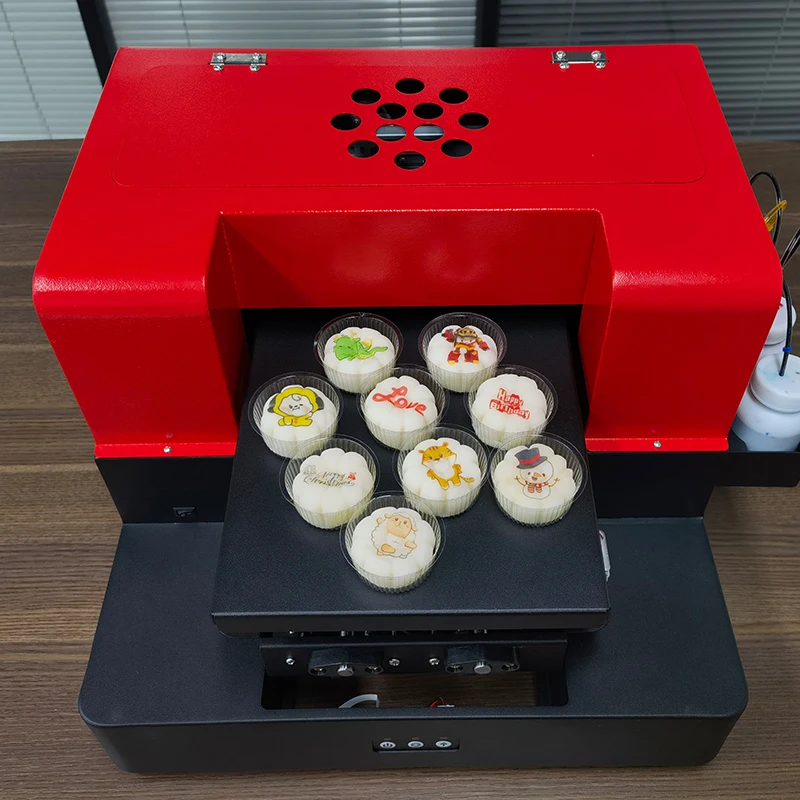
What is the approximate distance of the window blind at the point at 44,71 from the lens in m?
2.22

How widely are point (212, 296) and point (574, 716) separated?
0.55 m

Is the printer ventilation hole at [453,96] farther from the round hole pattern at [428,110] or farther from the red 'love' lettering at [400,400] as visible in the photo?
the red 'love' lettering at [400,400]

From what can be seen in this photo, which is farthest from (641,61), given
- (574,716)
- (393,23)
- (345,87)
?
(393,23)

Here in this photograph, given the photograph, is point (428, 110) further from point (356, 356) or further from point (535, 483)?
point (535, 483)

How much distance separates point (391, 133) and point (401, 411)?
33 cm

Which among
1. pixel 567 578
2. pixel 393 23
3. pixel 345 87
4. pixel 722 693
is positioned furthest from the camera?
pixel 393 23

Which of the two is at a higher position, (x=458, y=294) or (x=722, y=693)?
(x=458, y=294)

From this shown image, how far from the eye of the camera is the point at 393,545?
829mm

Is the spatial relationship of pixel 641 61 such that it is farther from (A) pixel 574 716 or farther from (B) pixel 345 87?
(A) pixel 574 716

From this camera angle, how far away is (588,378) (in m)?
0.98

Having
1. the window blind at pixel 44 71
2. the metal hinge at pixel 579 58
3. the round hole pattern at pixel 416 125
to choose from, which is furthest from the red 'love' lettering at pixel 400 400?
the window blind at pixel 44 71

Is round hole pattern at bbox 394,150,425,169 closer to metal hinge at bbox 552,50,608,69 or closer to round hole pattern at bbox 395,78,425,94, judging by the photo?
round hole pattern at bbox 395,78,425,94

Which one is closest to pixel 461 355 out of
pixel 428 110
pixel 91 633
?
pixel 428 110

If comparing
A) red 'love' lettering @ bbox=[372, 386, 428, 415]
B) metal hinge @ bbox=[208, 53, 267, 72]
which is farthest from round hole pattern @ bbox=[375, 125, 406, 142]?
red 'love' lettering @ bbox=[372, 386, 428, 415]
